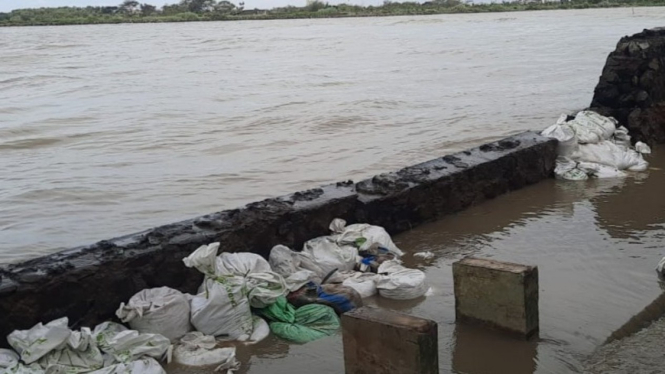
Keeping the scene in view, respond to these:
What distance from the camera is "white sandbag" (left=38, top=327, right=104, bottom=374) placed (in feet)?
13.8

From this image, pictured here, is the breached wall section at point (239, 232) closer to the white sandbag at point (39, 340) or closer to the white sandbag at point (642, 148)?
the white sandbag at point (39, 340)

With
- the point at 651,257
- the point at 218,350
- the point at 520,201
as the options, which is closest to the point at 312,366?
the point at 218,350

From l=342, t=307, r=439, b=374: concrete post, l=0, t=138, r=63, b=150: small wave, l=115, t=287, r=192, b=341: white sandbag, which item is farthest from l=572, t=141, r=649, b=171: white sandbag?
l=0, t=138, r=63, b=150: small wave

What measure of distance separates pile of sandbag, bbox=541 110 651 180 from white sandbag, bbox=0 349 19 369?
6316 mm

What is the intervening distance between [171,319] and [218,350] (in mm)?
367

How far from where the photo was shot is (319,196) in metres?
6.24

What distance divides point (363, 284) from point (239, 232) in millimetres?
945

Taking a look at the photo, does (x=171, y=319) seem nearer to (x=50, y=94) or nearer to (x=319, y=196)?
(x=319, y=196)

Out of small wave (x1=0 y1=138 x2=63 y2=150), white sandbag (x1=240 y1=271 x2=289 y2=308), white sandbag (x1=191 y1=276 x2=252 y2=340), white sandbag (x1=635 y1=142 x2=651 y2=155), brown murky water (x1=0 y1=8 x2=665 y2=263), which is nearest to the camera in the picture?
white sandbag (x1=191 y1=276 x2=252 y2=340)

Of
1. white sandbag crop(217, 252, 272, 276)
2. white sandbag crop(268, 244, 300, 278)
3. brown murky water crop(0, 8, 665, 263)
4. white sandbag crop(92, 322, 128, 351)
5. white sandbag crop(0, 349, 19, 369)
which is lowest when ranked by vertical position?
brown murky water crop(0, 8, 665, 263)

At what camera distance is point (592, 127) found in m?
9.57

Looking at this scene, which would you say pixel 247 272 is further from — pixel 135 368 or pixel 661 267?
pixel 661 267

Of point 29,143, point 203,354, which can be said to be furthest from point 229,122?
point 203,354

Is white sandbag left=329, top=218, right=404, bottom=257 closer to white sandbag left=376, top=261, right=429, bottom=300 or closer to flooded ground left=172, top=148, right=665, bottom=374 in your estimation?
flooded ground left=172, top=148, right=665, bottom=374
